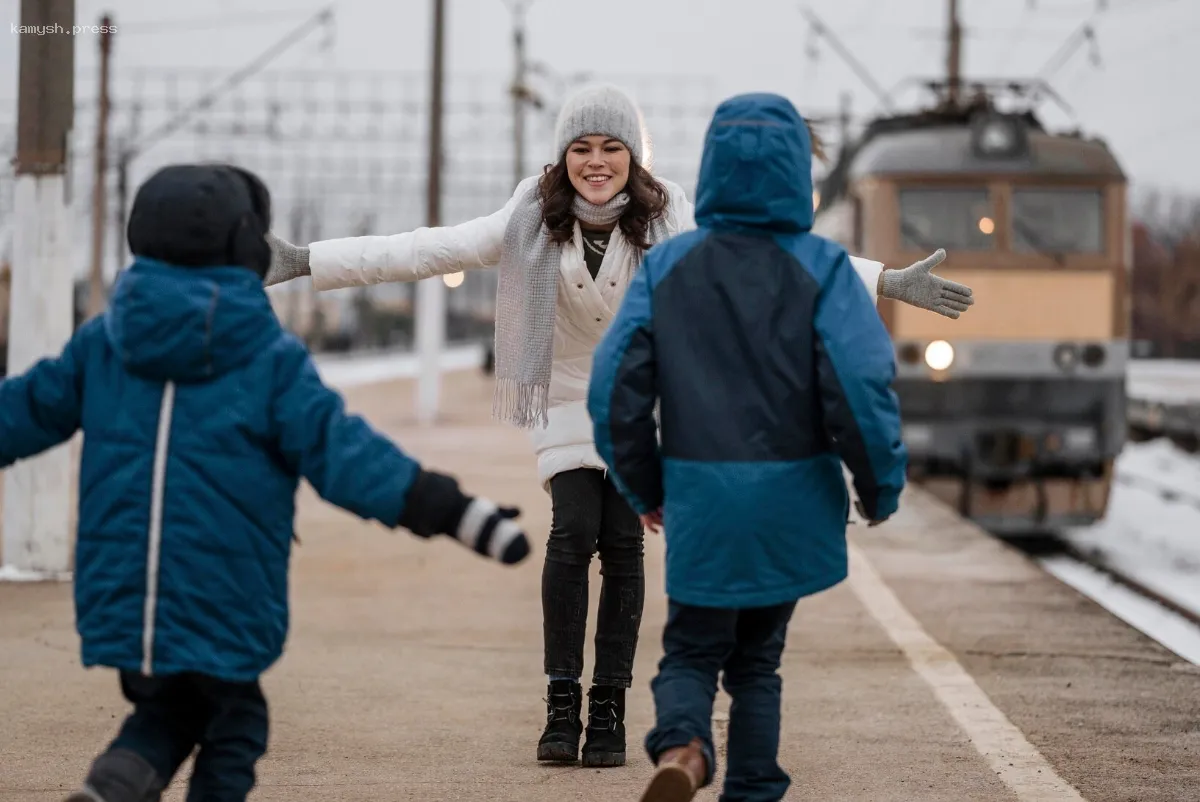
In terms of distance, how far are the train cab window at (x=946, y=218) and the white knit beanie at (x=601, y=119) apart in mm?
9686

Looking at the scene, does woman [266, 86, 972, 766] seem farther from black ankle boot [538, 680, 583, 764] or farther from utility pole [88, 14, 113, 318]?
utility pole [88, 14, 113, 318]

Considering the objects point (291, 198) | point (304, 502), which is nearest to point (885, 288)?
point (304, 502)

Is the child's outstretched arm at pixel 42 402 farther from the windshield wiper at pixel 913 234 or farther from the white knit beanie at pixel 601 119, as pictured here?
the windshield wiper at pixel 913 234

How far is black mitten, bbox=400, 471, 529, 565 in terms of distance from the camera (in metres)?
3.37

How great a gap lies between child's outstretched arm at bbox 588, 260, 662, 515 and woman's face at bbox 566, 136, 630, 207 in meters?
0.99

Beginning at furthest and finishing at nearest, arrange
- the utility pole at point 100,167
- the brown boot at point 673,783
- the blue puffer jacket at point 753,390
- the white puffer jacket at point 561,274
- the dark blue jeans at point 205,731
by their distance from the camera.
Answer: the utility pole at point 100,167, the white puffer jacket at point 561,274, the blue puffer jacket at point 753,390, the brown boot at point 673,783, the dark blue jeans at point 205,731

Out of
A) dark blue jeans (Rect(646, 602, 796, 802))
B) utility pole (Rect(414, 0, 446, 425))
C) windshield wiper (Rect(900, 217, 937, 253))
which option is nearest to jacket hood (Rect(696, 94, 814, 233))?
dark blue jeans (Rect(646, 602, 796, 802))

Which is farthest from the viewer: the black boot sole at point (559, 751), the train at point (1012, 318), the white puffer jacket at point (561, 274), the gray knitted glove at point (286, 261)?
the train at point (1012, 318)

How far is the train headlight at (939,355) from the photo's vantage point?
13953 mm

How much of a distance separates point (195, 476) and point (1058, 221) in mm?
11757

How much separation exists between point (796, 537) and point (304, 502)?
31.5 ft

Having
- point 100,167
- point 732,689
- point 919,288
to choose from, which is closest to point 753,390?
point 732,689

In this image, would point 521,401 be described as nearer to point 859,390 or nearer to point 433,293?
point 859,390

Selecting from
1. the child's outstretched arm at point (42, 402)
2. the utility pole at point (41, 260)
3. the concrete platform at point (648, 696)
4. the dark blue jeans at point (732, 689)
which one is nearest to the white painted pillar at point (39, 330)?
the utility pole at point (41, 260)
